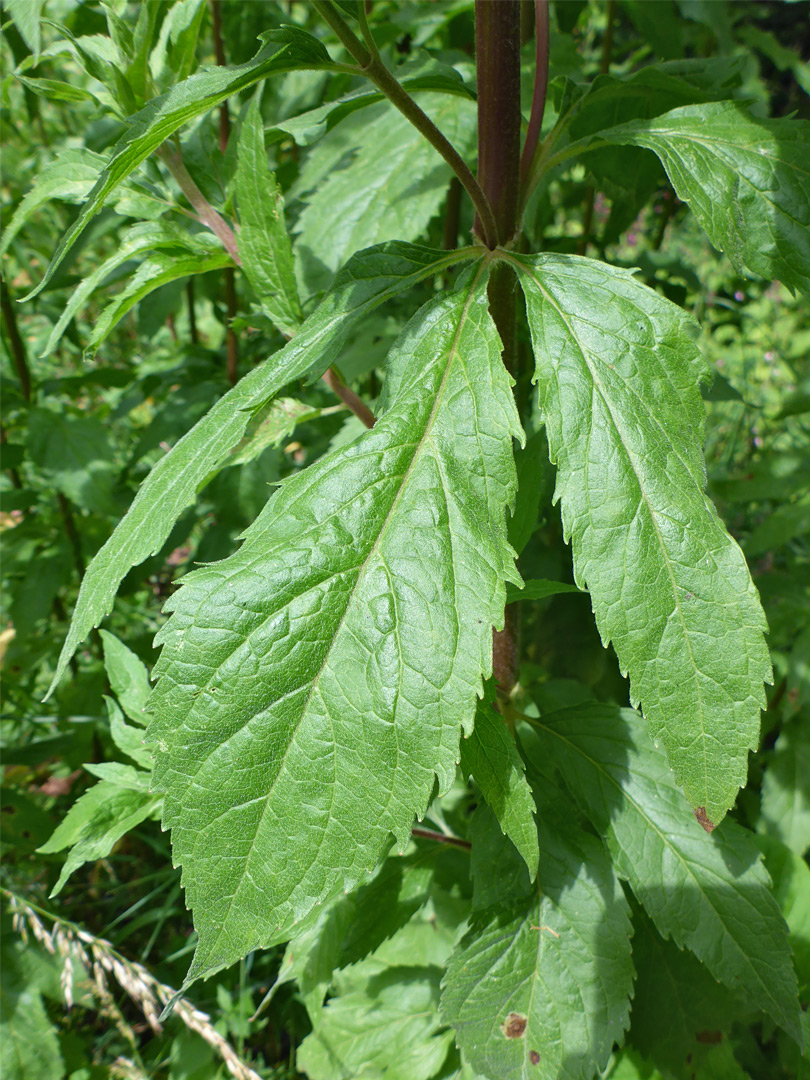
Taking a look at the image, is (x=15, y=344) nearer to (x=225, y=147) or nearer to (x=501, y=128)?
(x=225, y=147)

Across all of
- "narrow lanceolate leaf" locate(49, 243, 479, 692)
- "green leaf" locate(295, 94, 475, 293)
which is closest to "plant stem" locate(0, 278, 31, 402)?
"green leaf" locate(295, 94, 475, 293)

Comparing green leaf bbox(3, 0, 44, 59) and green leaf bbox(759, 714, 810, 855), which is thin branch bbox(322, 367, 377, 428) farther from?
green leaf bbox(759, 714, 810, 855)

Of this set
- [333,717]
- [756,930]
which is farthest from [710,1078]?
[333,717]

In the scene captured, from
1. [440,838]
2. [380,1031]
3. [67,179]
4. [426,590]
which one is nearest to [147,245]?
[67,179]

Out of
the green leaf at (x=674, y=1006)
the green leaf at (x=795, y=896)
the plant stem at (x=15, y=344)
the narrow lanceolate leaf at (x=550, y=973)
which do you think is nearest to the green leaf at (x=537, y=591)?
the narrow lanceolate leaf at (x=550, y=973)

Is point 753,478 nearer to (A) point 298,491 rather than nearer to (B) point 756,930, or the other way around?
(B) point 756,930

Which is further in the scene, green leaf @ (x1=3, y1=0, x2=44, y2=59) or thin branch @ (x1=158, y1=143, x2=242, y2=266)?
thin branch @ (x1=158, y1=143, x2=242, y2=266)

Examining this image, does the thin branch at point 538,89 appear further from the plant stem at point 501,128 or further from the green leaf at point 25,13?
the green leaf at point 25,13
